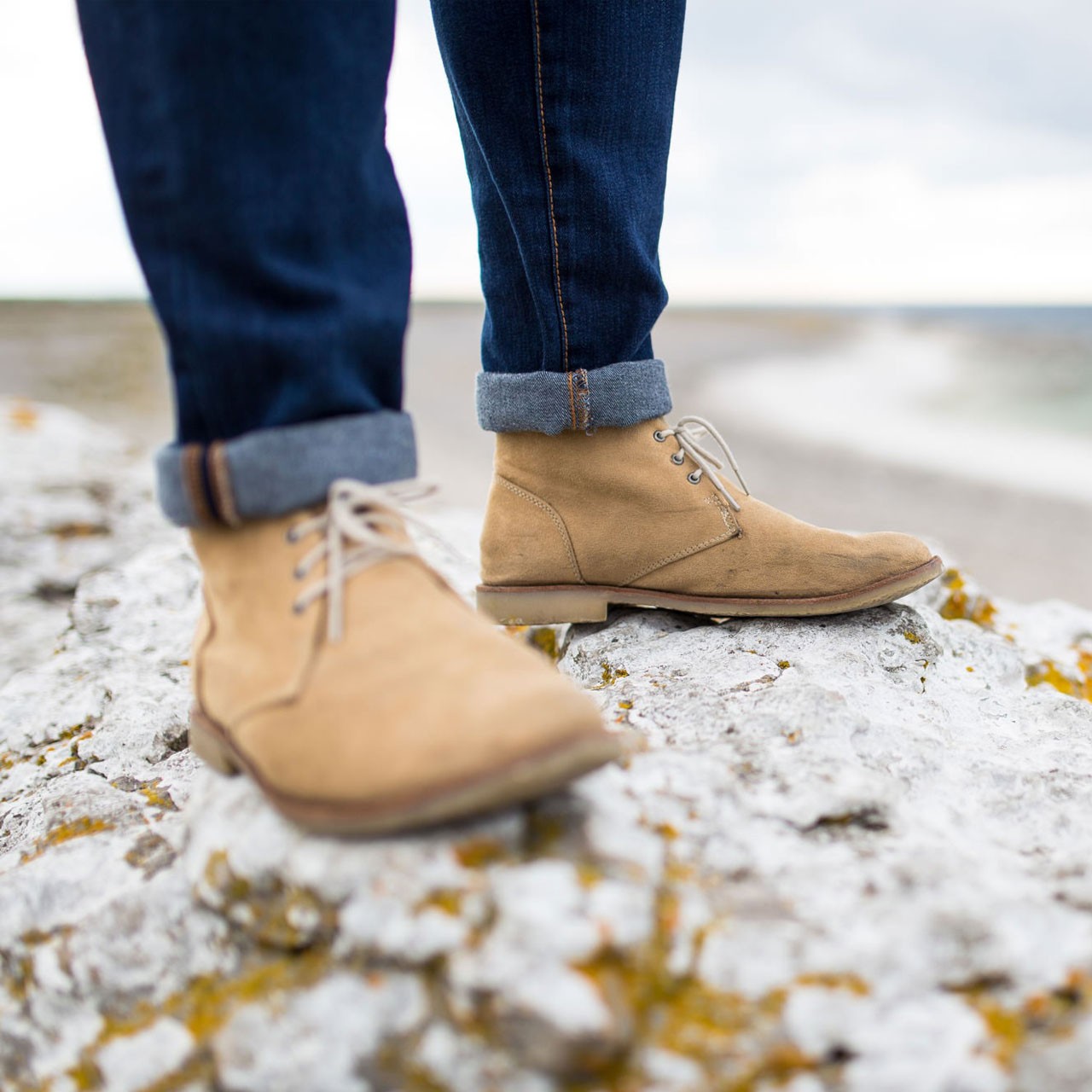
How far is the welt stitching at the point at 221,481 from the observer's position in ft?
3.09

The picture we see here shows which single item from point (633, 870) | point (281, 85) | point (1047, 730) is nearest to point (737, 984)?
point (633, 870)

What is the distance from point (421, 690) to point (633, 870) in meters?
0.27

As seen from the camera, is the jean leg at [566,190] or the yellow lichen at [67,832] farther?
the jean leg at [566,190]

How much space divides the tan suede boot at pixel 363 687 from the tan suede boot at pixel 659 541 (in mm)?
516

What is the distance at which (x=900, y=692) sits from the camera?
135 cm

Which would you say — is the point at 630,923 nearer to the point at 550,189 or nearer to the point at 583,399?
the point at 583,399

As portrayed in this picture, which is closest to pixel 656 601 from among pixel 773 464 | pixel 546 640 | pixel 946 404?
pixel 546 640

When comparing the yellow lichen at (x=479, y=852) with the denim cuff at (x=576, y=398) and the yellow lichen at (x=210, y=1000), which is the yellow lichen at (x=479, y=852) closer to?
the yellow lichen at (x=210, y=1000)

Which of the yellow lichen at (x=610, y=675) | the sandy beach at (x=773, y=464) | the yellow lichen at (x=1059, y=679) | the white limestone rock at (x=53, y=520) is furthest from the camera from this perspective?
the sandy beach at (x=773, y=464)

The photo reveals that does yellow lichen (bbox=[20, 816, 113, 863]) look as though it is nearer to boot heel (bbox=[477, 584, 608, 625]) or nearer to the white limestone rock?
boot heel (bbox=[477, 584, 608, 625])

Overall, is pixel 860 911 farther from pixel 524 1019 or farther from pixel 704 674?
pixel 704 674

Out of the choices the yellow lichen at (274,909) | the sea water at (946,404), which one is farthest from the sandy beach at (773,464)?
the yellow lichen at (274,909)

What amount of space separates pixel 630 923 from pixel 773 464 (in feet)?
25.1

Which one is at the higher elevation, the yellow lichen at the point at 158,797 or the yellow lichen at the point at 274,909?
the yellow lichen at the point at 274,909
